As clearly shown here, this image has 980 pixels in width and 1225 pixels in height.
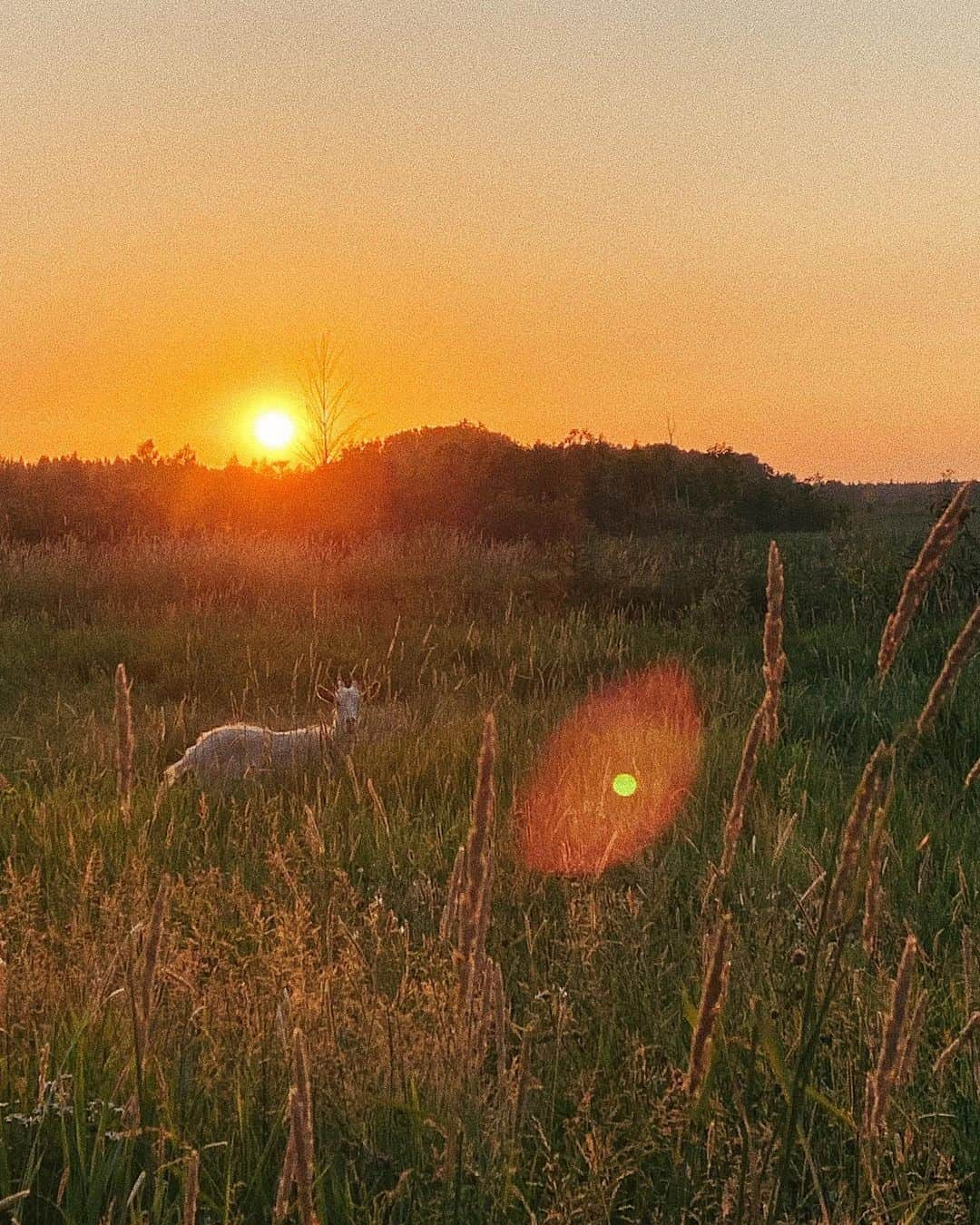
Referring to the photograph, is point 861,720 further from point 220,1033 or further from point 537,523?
point 537,523

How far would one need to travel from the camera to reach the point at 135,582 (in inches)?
526

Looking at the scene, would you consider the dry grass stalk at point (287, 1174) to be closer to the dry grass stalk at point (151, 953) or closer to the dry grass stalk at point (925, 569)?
the dry grass stalk at point (151, 953)

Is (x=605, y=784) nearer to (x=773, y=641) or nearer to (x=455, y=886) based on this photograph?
(x=455, y=886)

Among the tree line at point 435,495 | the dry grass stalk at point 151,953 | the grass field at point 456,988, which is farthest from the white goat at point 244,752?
the tree line at point 435,495

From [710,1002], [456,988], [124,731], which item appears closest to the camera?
[710,1002]

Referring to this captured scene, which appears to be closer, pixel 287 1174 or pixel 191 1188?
pixel 191 1188

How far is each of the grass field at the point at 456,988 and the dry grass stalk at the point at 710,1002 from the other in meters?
0.03

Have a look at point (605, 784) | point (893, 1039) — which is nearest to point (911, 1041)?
point (893, 1039)

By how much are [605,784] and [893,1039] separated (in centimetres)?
366

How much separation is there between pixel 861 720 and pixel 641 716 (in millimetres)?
1216

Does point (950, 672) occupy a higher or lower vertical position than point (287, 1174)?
higher

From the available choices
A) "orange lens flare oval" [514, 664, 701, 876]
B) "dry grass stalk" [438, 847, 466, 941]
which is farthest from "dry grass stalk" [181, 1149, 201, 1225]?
"orange lens flare oval" [514, 664, 701, 876]

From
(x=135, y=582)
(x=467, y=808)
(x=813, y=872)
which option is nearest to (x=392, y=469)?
(x=135, y=582)

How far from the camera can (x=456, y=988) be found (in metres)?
1.71
